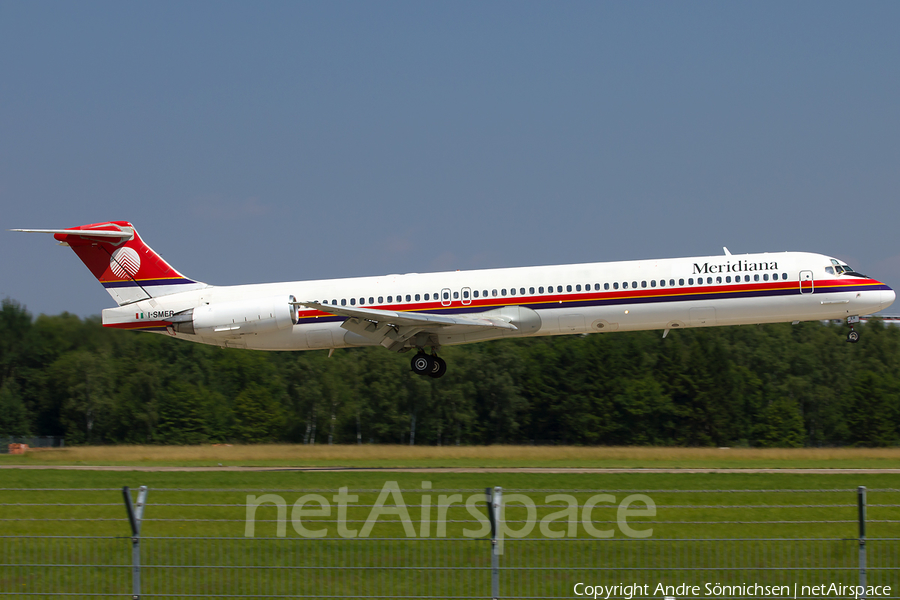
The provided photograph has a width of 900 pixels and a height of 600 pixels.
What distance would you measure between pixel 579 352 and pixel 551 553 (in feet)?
164

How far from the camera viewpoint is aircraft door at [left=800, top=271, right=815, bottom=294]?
87.0 ft

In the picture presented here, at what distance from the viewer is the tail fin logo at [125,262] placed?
3011 centimetres

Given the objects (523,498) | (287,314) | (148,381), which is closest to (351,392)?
(148,381)

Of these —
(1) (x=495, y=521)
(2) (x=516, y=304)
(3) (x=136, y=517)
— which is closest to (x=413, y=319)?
(2) (x=516, y=304)

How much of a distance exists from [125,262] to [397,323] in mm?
9673

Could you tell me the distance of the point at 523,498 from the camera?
15.5m

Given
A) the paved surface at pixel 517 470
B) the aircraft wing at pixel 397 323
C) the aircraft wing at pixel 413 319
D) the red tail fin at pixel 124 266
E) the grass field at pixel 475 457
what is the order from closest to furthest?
the paved surface at pixel 517 470, the grass field at pixel 475 457, the aircraft wing at pixel 413 319, the aircraft wing at pixel 397 323, the red tail fin at pixel 124 266

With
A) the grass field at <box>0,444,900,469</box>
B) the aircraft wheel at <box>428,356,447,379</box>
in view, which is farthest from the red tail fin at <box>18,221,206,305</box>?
the aircraft wheel at <box>428,356,447,379</box>

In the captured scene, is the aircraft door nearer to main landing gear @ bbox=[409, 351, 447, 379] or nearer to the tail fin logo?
main landing gear @ bbox=[409, 351, 447, 379]

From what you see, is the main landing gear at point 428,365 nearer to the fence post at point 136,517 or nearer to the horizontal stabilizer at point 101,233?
the horizontal stabilizer at point 101,233

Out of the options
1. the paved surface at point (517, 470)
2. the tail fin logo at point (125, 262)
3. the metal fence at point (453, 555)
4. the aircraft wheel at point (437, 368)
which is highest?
the tail fin logo at point (125, 262)

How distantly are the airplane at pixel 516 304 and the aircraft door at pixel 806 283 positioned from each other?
0.03m

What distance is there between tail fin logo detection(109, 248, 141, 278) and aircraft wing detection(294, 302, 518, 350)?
6.79 metres

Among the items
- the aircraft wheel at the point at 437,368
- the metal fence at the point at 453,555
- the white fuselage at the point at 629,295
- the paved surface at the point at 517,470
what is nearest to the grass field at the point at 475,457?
the paved surface at the point at 517,470
